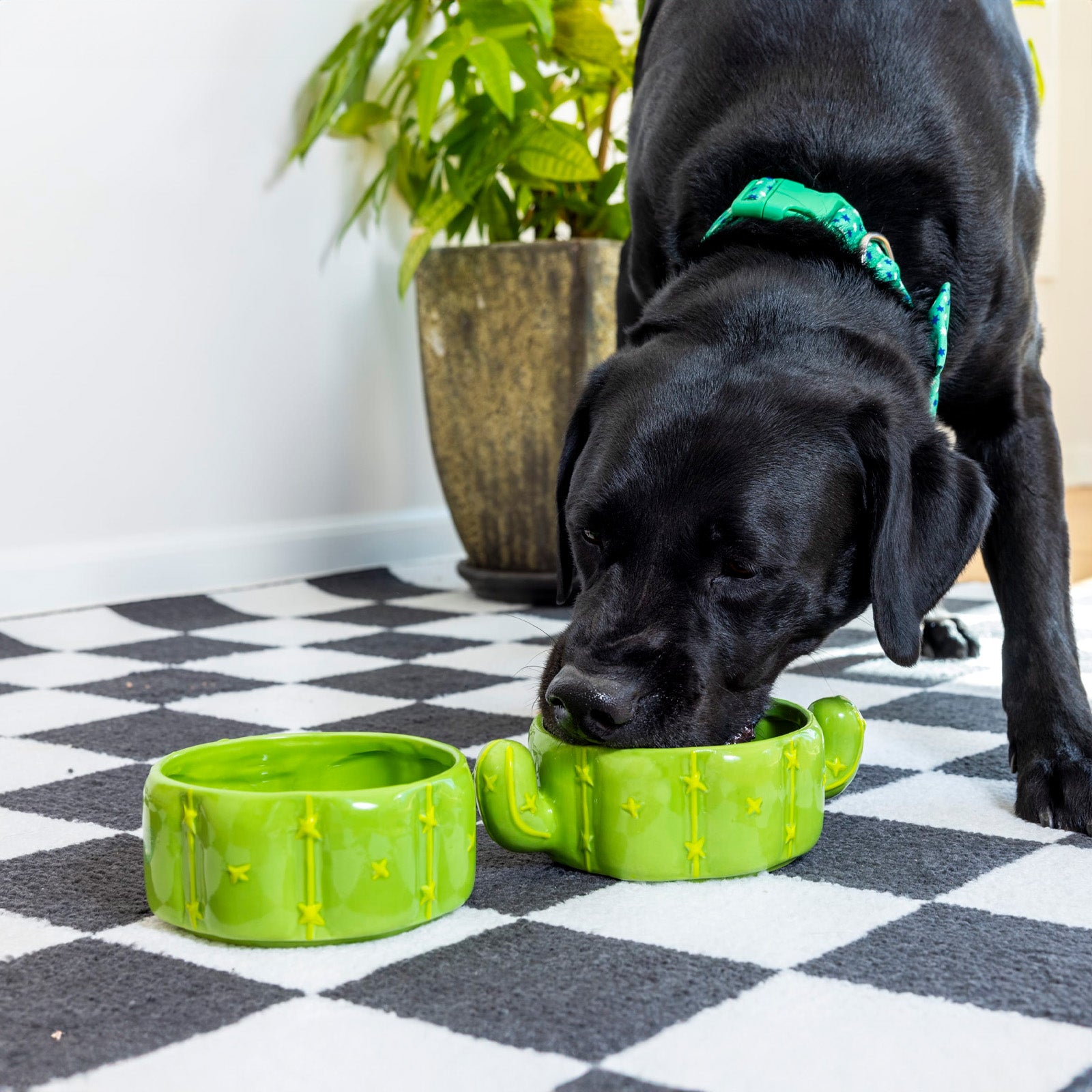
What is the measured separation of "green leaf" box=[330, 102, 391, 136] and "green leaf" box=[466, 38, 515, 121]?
407 mm

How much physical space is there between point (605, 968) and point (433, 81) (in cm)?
192

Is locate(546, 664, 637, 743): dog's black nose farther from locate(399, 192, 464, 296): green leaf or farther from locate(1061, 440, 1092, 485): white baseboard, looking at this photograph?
locate(1061, 440, 1092, 485): white baseboard

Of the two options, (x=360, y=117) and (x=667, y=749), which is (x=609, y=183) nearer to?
(x=360, y=117)

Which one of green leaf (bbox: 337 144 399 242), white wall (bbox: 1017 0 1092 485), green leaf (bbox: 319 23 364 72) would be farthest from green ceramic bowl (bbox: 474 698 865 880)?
white wall (bbox: 1017 0 1092 485)

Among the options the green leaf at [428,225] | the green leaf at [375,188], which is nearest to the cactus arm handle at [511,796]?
the green leaf at [428,225]

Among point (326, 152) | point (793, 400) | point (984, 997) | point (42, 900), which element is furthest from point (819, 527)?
point (326, 152)

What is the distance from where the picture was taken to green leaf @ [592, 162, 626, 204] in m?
2.52

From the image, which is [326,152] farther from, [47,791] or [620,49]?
[47,791]

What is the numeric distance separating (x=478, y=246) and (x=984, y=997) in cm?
198

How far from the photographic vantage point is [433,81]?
2.43m

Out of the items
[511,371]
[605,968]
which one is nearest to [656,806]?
[605,968]

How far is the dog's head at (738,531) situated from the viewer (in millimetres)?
1052

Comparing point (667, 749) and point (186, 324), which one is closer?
point (667, 749)

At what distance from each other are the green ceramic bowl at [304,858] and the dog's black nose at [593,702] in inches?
4.5
